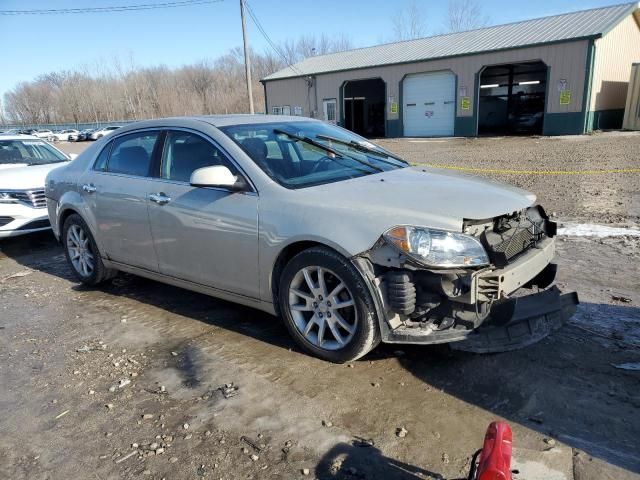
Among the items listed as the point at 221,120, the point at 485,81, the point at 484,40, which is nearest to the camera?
the point at 221,120

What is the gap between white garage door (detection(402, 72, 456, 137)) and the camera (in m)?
28.4

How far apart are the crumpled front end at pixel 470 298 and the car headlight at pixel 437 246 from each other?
43mm

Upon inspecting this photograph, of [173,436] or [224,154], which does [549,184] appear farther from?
[173,436]

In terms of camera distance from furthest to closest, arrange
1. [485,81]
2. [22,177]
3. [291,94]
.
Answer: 1. [291,94]
2. [485,81]
3. [22,177]

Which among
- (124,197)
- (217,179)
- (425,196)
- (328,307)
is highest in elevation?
(217,179)

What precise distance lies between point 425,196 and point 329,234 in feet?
2.27

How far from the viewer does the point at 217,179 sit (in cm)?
374

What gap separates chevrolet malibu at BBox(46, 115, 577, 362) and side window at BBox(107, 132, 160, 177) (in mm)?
17

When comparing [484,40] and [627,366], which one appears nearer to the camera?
[627,366]

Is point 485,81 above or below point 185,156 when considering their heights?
above

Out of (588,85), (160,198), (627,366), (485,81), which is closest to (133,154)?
(160,198)

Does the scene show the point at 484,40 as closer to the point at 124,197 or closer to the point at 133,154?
the point at 133,154

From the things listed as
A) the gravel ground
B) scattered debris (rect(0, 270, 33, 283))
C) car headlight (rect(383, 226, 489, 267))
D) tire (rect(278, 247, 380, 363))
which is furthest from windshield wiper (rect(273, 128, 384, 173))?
the gravel ground

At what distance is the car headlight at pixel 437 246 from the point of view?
304 cm
